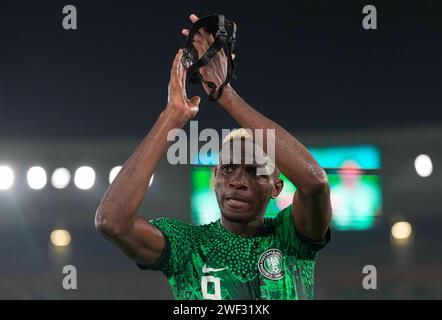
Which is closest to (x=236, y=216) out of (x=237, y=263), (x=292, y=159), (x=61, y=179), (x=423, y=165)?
(x=237, y=263)

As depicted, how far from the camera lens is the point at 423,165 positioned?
214 inches

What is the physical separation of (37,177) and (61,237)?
1.63 feet

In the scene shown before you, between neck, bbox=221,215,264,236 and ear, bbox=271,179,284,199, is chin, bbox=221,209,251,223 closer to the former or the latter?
neck, bbox=221,215,264,236

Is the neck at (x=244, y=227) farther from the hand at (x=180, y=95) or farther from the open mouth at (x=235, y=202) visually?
the hand at (x=180, y=95)

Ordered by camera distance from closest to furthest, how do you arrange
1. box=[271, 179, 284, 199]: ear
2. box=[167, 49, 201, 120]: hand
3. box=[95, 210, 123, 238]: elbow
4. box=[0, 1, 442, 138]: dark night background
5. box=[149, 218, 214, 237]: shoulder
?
1. box=[95, 210, 123, 238]: elbow
2. box=[167, 49, 201, 120]: hand
3. box=[149, 218, 214, 237]: shoulder
4. box=[271, 179, 284, 199]: ear
5. box=[0, 1, 442, 138]: dark night background

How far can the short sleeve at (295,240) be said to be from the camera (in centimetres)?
206

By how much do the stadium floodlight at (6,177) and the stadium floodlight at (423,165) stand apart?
311cm

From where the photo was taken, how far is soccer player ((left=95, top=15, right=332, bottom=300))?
1.88m

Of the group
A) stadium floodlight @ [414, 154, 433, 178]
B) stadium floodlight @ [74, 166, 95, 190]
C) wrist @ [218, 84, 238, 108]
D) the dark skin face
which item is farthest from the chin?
stadium floodlight @ [414, 154, 433, 178]

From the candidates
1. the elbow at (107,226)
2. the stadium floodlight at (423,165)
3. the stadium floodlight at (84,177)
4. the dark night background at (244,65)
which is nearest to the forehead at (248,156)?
the elbow at (107,226)

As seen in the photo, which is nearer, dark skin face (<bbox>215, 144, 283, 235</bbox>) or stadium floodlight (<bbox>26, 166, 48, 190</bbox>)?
dark skin face (<bbox>215, 144, 283, 235</bbox>)

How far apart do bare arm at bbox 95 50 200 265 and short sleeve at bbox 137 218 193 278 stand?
4 centimetres

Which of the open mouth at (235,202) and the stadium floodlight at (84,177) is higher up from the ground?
the stadium floodlight at (84,177)

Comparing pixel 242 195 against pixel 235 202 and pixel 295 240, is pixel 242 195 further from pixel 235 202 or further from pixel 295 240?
pixel 295 240
